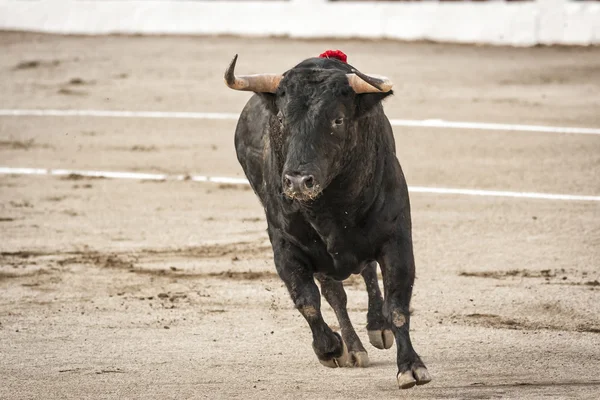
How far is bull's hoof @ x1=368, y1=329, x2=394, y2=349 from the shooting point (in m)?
6.80

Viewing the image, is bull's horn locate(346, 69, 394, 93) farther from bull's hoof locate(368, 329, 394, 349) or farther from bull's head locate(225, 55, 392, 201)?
bull's hoof locate(368, 329, 394, 349)

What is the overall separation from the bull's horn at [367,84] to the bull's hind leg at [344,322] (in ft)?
4.01

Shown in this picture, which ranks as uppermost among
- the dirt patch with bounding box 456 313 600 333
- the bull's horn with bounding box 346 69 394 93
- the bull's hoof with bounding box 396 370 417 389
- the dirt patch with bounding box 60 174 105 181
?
the bull's horn with bounding box 346 69 394 93

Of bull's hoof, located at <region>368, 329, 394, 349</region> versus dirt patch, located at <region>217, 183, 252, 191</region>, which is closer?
bull's hoof, located at <region>368, 329, 394, 349</region>

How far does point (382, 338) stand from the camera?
682 cm

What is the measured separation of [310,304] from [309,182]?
0.89 meters

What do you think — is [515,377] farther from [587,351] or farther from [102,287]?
[102,287]

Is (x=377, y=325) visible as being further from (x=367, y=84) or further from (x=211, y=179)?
(x=211, y=179)

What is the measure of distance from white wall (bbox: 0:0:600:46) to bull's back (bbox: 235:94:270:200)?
967 centimetres

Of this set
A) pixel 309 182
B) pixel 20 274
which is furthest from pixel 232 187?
pixel 309 182

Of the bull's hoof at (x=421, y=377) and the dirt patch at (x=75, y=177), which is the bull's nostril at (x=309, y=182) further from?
the dirt patch at (x=75, y=177)

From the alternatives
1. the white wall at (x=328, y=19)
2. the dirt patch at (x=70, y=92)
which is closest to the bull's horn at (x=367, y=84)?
the dirt patch at (x=70, y=92)

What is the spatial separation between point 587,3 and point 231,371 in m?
10.8

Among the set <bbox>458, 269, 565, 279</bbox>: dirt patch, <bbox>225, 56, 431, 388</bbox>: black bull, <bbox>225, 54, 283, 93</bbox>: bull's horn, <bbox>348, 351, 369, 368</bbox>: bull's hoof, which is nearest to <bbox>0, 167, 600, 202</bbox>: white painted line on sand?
<bbox>458, 269, 565, 279</bbox>: dirt patch
